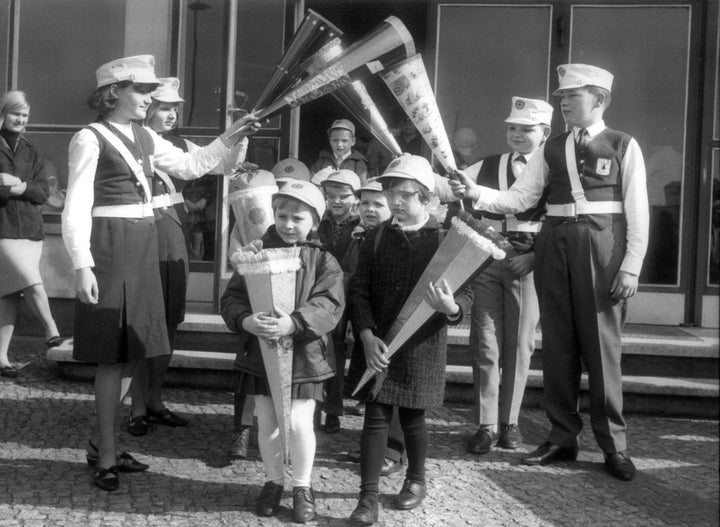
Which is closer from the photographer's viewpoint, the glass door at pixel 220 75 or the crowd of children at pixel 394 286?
the crowd of children at pixel 394 286

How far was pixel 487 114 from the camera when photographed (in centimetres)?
850

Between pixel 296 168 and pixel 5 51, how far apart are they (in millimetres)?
3643

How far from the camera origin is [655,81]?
807 cm

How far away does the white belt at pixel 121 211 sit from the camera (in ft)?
15.7

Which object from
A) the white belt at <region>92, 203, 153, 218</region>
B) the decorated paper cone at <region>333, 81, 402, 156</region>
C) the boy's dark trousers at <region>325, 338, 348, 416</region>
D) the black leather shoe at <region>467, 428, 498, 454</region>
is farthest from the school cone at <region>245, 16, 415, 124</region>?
the black leather shoe at <region>467, 428, 498, 454</region>

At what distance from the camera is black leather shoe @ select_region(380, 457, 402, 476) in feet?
16.5

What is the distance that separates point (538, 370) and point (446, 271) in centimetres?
277

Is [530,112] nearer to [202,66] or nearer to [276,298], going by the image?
[276,298]

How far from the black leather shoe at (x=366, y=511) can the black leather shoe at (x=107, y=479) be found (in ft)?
3.92

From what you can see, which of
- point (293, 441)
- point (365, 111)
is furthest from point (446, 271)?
point (365, 111)

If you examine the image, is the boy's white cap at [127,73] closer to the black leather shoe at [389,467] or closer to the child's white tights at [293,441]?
the child's white tights at [293,441]

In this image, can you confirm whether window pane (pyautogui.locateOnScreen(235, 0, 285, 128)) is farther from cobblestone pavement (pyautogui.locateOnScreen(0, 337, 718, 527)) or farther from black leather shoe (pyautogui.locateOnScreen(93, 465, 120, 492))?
black leather shoe (pyautogui.locateOnScreen(93, 465, 120, 492))

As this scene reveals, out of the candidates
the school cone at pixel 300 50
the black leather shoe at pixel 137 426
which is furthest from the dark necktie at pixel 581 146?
the black leather shoe at pixel 137 426

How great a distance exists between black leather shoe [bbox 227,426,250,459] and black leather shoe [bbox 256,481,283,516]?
82cm
